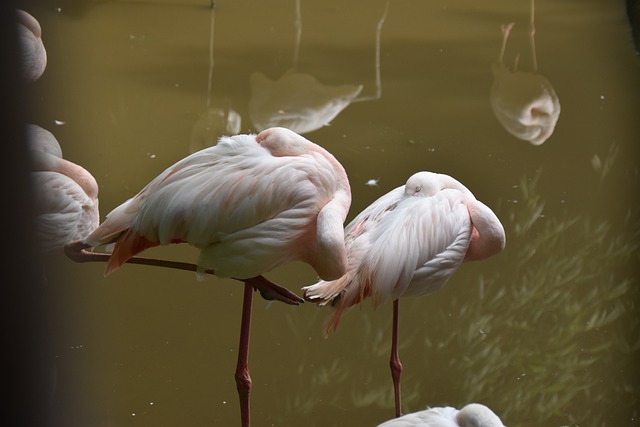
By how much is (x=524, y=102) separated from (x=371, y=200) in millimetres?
1329

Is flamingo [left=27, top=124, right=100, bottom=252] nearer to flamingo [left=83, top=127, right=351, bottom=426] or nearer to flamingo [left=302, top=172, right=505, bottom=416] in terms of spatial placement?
flamingo [left=83, top=127, right=351, bottom=426]

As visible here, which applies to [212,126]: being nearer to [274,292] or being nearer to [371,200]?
[371,200]

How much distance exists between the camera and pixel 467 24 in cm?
526

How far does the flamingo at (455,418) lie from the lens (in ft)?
5.22

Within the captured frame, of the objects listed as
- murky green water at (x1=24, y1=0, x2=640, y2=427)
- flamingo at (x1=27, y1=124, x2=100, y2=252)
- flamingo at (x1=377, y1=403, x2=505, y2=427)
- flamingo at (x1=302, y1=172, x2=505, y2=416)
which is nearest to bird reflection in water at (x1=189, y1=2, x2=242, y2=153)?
murky green water at (x1=24, y1=0, x2=640, y2=427)

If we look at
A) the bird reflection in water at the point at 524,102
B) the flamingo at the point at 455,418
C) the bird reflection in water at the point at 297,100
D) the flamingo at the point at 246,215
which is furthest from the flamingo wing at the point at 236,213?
the bird reflection in water at the point at 524,102

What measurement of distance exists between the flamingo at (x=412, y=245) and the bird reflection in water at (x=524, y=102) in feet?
5.89

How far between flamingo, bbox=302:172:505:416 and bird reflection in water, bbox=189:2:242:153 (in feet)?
5.29

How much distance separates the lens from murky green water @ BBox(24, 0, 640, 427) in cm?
231

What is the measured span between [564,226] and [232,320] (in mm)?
1251

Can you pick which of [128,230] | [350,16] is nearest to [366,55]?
[350,16]

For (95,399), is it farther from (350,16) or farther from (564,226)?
(350,16)

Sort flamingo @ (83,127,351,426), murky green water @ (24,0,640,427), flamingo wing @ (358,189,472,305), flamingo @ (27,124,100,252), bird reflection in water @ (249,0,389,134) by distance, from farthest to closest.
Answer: bird reflection in water @ (249,0,389,134)
murky green water @ (24,0,640,427)
flamingo @ (27,124,100,252)
flamingo wing @ (358,189,472,305)
flamingo @ (83,127,351,426)

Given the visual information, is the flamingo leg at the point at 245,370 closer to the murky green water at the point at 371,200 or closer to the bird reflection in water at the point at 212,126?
the murky green water at the point at 371,200
